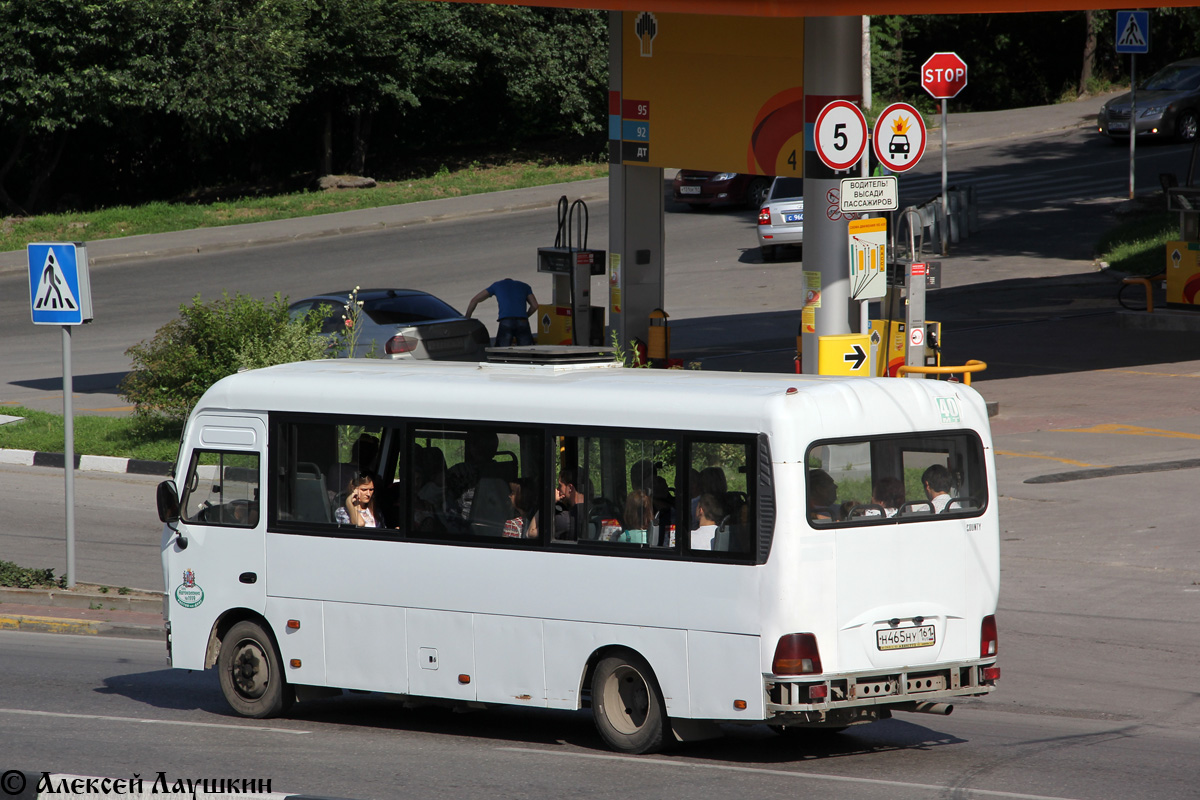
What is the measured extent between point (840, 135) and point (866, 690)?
7.82 meters

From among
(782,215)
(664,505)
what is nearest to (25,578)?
(664,505)

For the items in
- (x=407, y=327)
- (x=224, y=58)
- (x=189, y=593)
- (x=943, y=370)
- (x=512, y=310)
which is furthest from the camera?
(x=224, y=58)

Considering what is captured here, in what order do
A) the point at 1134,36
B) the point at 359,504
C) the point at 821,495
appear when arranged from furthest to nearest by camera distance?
1. the point at 1134,36
2. the point at 359,504
3. the point at 821,495

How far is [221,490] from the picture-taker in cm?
979

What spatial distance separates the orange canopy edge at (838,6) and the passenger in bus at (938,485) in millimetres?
7373

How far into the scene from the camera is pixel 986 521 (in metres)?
8.57

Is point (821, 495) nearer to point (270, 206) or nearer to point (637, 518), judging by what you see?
point (637, 518)

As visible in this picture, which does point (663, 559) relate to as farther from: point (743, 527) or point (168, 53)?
point (168, 53)

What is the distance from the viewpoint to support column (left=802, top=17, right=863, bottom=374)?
16.3 m

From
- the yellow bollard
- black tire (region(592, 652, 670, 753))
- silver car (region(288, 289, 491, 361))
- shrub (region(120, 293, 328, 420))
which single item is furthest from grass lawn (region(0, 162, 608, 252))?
black tire (region(592, 652, 670, 753))

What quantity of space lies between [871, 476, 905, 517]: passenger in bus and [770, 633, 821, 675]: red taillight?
2.90ft

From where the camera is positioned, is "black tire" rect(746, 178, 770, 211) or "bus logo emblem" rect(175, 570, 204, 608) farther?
"black tire" rect(746, 178, 770, 211)

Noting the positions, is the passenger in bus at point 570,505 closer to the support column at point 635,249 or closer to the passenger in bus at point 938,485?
the passenger in bus at point 938,485

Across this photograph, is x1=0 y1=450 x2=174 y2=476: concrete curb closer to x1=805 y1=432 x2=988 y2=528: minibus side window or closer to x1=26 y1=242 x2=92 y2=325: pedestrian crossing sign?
x1=26 y1=242 x2=92 y2=325: pedestrian crossing sign
